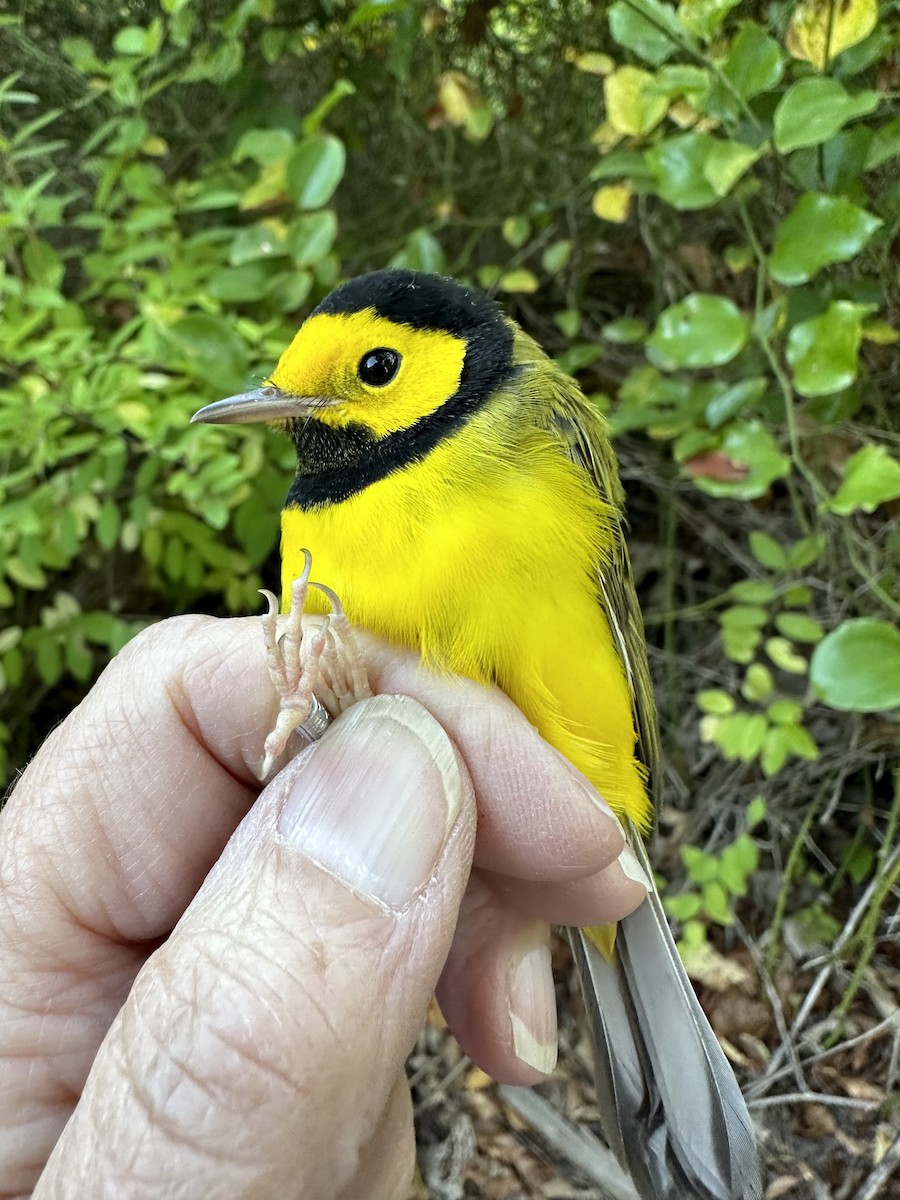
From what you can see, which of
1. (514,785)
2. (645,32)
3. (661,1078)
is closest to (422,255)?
(645,32)

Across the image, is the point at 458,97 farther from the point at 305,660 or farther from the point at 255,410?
the point at 305,660

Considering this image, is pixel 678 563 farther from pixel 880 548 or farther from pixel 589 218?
pixel 589 218

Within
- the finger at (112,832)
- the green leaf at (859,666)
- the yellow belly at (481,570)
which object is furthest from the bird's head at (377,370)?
the green leaf at (859,666)

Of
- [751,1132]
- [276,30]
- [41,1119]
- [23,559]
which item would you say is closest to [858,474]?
[751,1132]

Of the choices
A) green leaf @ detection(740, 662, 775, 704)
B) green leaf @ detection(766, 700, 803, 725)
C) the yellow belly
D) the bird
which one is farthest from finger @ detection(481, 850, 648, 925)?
green leaf @ detection(740, 662, 775, 704)

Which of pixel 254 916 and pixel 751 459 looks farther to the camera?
pixel 751 459

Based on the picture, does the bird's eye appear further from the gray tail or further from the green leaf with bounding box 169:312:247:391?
the gray tail

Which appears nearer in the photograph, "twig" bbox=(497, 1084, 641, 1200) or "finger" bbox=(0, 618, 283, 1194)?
"finger" bbox=(0, 618, 283, 1194)
